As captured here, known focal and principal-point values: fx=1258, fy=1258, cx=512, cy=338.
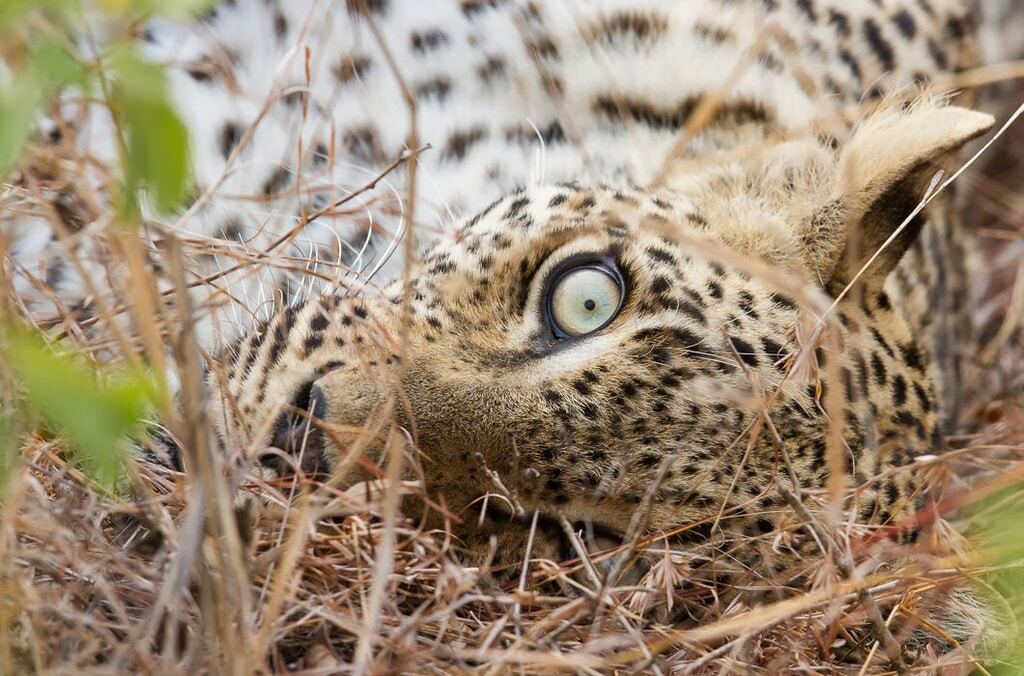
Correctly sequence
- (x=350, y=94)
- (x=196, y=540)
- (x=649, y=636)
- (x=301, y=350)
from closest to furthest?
1. (x=196, y=540)
2. (x=649, y=636)
3. (x=301, y=350)
4. (x=350, y=94)

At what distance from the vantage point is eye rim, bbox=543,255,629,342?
233cm

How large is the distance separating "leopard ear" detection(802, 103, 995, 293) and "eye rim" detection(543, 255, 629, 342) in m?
0.43

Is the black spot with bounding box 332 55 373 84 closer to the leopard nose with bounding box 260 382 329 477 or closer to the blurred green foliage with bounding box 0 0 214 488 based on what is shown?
the leopard nose with bounding box 260 382 329 477

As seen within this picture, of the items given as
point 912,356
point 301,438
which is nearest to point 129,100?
point 301,438

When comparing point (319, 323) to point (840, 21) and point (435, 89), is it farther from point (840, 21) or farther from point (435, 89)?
point (840, 21)

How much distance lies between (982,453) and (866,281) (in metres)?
0.97

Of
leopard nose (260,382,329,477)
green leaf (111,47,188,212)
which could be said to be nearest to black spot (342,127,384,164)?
leopard nose (260,382,329,477)

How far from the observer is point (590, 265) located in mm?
2391

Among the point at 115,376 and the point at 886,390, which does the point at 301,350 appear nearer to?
the point at 115,376

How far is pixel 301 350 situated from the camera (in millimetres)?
2314

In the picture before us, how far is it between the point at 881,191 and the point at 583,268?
0.62 m

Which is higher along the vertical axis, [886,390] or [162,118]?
[162,118]

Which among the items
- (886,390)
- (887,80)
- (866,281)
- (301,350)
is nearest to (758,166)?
(866,281)

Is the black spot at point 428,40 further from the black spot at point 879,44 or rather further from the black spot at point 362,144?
the black spot at point 879,44
